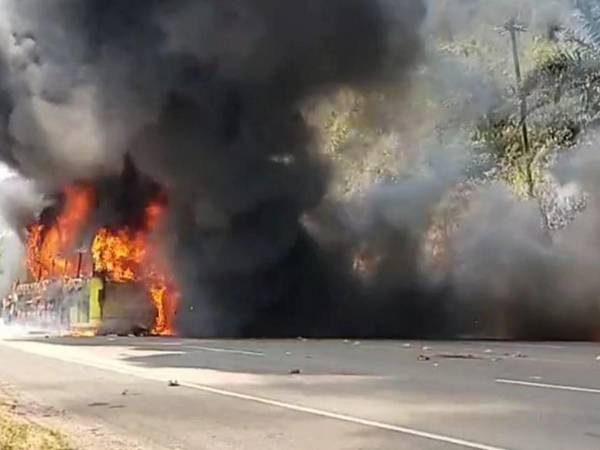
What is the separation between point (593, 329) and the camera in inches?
944

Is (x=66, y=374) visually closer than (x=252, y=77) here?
Yes

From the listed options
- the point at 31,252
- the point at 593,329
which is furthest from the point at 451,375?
the point at 31,252

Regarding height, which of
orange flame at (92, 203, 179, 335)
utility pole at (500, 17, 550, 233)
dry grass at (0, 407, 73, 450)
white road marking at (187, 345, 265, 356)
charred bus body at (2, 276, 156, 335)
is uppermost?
utility pole at (500, 17, 550, 233)

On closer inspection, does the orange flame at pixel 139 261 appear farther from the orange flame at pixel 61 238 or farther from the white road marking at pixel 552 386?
the white road marking at pixel 552 386

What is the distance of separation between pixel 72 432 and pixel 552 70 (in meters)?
26.4

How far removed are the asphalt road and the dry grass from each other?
0.62 meters

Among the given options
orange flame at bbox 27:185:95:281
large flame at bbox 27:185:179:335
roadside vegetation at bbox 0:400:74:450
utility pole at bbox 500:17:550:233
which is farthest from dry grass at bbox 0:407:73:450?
utility pole at bbox 500:17:550:233

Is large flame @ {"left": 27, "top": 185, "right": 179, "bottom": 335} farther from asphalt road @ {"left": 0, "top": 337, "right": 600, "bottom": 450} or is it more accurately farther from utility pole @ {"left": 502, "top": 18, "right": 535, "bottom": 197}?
utility pole @ {"left": 502, "top": 18, "right": 535, "bottom": 197}

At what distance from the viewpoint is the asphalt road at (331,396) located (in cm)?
734

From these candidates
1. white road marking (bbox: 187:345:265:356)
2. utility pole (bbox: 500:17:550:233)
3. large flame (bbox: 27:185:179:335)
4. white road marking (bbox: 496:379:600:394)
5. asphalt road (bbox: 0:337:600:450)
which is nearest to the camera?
asphalt road (bbox: 0:337:600:450)

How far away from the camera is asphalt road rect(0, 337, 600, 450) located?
7.34 metres

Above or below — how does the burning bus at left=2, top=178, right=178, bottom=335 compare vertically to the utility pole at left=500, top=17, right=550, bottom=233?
below

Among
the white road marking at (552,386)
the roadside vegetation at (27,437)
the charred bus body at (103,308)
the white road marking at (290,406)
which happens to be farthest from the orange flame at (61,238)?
the roadside vegetation at (27,437)

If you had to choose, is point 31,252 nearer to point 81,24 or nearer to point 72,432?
point 81,24
